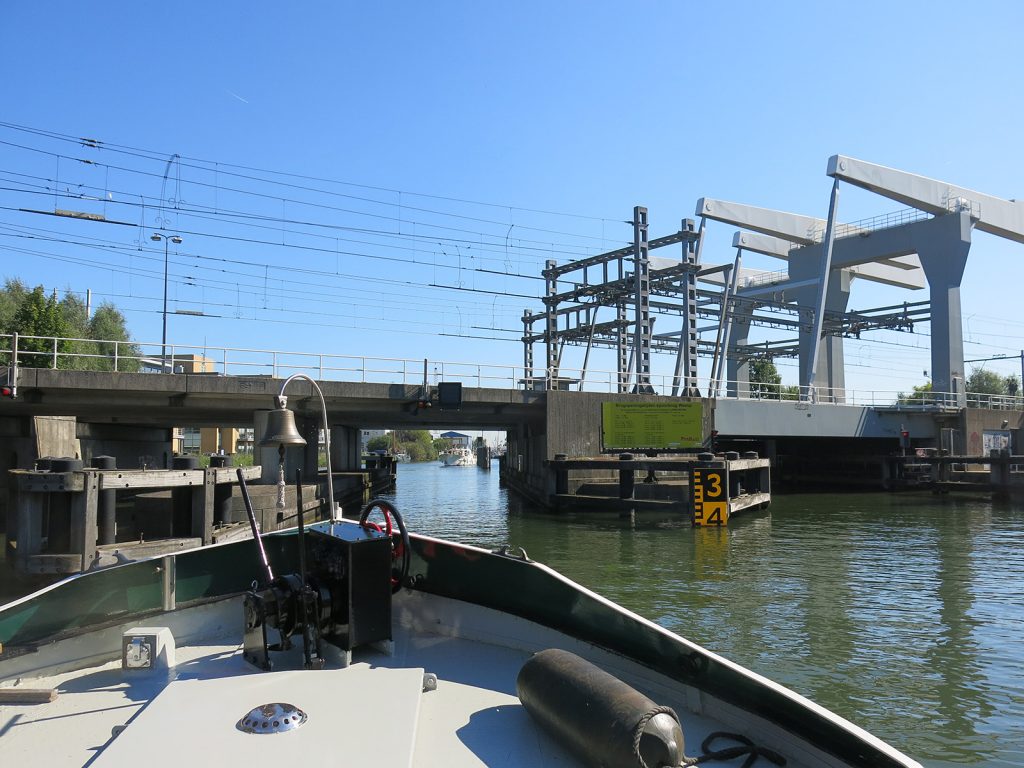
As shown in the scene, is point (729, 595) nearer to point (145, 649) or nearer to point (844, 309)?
point (145, 649)

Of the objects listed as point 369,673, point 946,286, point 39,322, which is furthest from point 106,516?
point 946,286

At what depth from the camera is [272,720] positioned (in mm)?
3248

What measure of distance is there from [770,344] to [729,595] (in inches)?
1442

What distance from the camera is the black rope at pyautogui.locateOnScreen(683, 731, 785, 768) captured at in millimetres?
3467

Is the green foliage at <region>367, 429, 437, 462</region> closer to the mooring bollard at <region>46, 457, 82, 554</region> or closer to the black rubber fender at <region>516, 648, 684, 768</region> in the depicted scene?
the mooring bollard at <region>46, 457, 82, 554</region>

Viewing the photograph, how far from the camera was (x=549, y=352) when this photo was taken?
38656 millimetres

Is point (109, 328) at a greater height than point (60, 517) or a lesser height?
greater

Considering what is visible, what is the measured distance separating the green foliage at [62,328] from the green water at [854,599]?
19553mm

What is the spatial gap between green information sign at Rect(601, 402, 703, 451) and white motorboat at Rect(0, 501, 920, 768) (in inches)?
915

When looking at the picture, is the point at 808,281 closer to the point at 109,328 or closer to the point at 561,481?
the point at 561,481

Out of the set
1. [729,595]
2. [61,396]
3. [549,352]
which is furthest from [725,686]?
[549,352]

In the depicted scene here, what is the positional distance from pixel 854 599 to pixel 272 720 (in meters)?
11.2

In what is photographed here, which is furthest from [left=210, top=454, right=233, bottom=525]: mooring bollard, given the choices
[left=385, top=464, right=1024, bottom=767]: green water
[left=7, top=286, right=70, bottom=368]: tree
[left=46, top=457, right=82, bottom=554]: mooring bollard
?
[left=7, top=286, right=70, bottom=368]: tree

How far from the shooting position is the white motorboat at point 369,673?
10.5 feet
